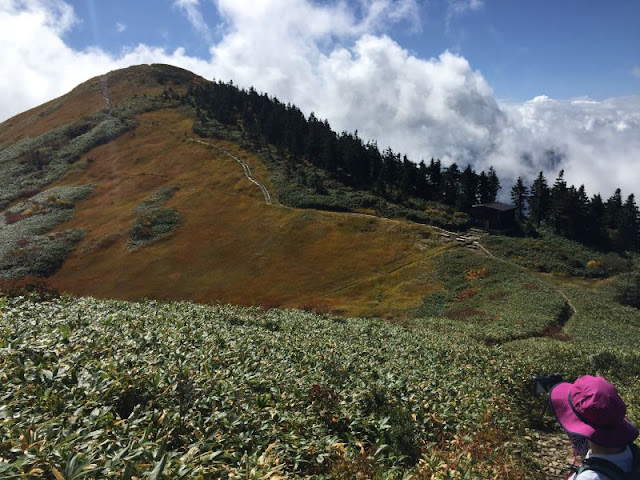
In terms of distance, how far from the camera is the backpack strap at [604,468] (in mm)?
4559

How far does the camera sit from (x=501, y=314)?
46.1 m

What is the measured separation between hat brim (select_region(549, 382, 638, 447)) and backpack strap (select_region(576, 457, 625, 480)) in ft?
0.93

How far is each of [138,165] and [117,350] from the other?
382 feet

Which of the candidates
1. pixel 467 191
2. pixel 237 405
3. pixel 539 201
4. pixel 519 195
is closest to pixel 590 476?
pixel 237 405

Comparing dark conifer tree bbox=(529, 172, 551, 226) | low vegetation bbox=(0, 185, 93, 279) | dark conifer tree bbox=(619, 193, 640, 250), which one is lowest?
low vegetation bbox=(0, 185, 93, 279)

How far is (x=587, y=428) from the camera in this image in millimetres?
5098

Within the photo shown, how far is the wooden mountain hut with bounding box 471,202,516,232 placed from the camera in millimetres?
80125

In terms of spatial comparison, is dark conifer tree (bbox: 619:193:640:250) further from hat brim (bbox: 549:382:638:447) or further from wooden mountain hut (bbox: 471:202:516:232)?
hat brim (bbox: 549:382:638:447)

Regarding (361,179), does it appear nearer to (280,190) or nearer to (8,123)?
(280,190)

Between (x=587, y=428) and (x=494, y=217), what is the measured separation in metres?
81.8

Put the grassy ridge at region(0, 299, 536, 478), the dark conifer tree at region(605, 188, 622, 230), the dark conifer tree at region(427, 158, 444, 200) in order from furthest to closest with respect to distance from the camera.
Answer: the dark conifer tree at region(427, 158, 444, 200) → the dark conifer tree at region(605, 188, 622, 230) → the grassy ridge at region(0, 299, 536, 478)

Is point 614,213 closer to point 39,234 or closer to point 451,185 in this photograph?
point 451,185

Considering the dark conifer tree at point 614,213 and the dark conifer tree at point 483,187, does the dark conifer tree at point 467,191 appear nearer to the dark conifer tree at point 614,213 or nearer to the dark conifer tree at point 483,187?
the dark conifer tree at point 483,187

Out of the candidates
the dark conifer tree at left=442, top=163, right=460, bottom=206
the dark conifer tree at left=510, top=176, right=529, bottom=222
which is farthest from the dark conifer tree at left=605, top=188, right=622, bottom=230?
the dark conifer tree at left=442, top=163, right=460, bottom=206
